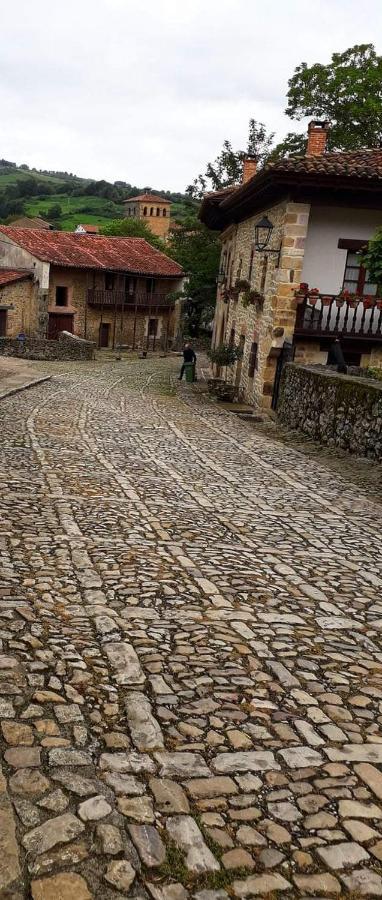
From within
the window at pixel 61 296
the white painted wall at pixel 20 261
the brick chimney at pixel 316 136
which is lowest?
the window at pixel 61 296

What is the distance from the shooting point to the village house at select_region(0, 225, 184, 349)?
40375 mm

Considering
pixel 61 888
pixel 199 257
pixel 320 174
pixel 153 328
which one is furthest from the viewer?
pixel 153 328

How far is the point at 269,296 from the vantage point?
56.8ft

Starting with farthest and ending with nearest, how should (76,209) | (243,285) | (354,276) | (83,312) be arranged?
1. (76,209)
2. (83,312)
3. (243,285)
4. (354,276)

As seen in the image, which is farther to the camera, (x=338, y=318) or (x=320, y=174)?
(x=338, y=318)

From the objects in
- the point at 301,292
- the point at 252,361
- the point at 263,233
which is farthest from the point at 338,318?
the point at 263,233

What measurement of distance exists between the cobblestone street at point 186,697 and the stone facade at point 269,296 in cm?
947

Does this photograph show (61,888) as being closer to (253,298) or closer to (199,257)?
(253,298)

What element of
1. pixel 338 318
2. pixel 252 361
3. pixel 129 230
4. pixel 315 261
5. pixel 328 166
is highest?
pixel 129 230

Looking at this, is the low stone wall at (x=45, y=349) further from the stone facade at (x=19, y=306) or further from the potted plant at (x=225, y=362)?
the potted plant at (x=225, y=362)

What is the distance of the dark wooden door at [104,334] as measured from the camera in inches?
1738

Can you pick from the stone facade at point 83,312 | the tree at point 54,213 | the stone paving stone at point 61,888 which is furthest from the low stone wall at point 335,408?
the tree at point 54,213

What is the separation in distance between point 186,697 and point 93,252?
142ft

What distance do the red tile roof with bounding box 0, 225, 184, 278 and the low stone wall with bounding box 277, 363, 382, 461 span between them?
2859 cm
